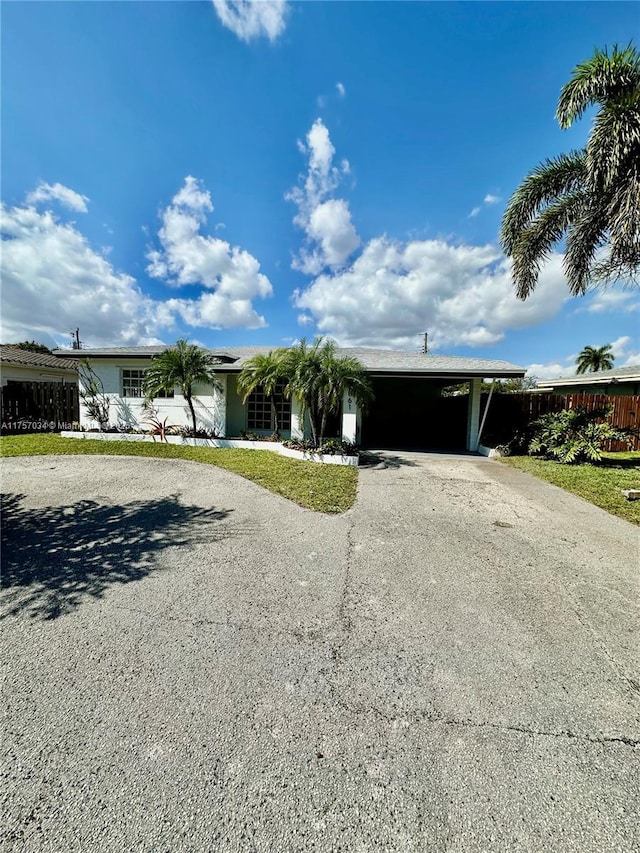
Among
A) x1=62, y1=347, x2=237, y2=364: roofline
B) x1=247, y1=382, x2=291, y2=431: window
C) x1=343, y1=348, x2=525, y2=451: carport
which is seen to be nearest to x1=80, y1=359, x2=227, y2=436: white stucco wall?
x1=62, y1=347, x2=237, y2=364: roofline

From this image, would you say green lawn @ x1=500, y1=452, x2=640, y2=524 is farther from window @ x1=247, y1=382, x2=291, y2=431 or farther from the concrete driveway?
window @ x1=247, y1=382, x2=291, y2=431

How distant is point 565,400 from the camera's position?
11984 mm

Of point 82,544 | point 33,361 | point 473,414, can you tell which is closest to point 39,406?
point 33,361

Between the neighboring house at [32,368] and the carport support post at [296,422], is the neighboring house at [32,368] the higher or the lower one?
the higher one

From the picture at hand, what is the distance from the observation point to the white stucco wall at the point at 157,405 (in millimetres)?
12297

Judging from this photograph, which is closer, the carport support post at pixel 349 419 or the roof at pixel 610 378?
the carport support post at pixel 349 419

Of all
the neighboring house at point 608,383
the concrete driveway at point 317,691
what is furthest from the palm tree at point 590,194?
the neighboring house at point 608,383

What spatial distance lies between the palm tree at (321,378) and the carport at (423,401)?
121 cm

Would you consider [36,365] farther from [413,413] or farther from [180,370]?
[413,413]

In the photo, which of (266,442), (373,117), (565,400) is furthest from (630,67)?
(266,442)

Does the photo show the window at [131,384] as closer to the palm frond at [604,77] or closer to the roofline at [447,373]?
the roofline at [447,373]

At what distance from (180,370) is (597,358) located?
44.5 m

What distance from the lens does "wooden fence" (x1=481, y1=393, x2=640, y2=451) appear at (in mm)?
11945

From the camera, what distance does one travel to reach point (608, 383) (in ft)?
61.5
